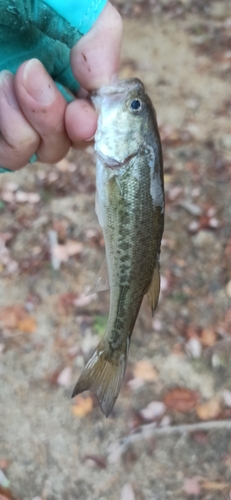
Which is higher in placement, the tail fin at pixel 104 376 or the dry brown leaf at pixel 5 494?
the tail fin at pixel 104 376

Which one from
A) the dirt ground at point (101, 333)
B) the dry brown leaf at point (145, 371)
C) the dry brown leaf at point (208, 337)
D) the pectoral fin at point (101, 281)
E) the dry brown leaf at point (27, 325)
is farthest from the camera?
the dry brown leaf at point (27, 325)

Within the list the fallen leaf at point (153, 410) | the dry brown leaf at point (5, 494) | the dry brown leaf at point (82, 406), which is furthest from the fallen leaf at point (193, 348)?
the dry brown leaf at point (5, 494)

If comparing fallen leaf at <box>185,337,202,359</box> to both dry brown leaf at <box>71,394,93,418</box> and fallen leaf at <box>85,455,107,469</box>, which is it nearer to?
dry brown leaf at <box>71,394,93,418</box>

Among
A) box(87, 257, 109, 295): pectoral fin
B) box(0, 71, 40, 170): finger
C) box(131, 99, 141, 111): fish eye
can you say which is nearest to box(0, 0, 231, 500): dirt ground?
box(87, 257, 109, 295): pectoral fin

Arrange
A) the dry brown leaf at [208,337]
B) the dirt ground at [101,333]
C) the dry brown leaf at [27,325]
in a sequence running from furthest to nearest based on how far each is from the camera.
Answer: the dry brown leaf at [27,325] < the dry brown leaf at [208,337] < the dirt ground at [101,333]

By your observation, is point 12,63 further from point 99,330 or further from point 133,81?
point 99,330

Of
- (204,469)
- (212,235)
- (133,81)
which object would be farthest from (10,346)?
(133,81)

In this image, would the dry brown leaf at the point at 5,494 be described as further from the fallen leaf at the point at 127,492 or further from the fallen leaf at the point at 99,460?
the fallen leaf at the point at 127,492

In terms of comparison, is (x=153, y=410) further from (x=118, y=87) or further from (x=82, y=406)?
(x=118, y=87)
